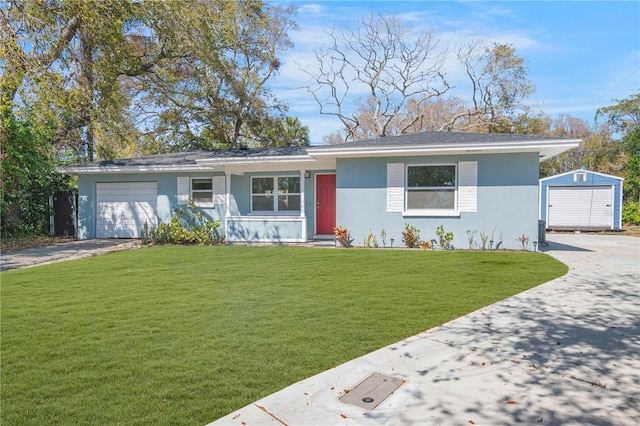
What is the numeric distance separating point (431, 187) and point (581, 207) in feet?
36.8

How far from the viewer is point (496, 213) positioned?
10.1 metres

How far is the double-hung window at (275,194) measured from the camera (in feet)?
41.3

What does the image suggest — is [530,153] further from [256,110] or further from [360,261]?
[256,110]

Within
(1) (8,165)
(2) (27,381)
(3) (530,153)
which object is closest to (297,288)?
(2) (27,381)

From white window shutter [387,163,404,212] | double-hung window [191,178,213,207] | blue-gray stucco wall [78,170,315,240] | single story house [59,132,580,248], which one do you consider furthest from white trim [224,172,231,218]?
white window shutter [387,163,404,212]

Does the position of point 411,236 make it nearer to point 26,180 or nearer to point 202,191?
point 202,191

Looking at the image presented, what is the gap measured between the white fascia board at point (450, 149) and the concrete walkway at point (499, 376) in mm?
5403

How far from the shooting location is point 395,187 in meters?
10.6

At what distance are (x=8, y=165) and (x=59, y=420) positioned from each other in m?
11.7

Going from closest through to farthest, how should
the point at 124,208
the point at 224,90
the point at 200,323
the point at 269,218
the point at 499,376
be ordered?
1. the point at 499,376
2. the point at 200,323
3. the point at 269,218
4. the point at 124,208
5. the point at 224,90

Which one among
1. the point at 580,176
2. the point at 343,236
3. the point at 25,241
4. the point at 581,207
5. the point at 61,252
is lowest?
the point at 61,252

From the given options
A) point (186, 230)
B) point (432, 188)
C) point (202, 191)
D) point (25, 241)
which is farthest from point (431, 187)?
point (25, 241)

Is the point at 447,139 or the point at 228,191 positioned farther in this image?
the point at 228,191

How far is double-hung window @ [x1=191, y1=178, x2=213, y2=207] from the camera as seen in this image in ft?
42.7
